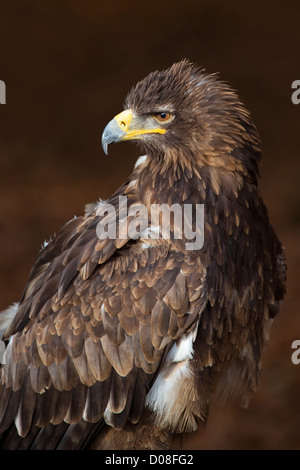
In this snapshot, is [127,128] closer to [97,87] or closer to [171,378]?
[171,378]

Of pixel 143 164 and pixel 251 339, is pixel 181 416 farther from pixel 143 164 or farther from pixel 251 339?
pixel 143 164

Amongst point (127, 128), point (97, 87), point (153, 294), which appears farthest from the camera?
point (97, 87)

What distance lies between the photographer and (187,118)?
3.21m

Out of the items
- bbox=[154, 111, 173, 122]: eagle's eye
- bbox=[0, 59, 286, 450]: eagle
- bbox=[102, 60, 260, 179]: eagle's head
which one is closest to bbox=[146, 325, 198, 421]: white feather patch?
bbox=[0, 59, 286, 450]: eagle

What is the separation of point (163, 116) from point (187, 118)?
10 cm

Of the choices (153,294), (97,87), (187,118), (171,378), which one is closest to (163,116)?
(187,118)

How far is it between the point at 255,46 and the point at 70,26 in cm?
Answer: 165

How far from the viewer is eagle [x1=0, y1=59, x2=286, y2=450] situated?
3199 millimetres

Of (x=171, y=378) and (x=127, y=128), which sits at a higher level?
(x=127, y=128)

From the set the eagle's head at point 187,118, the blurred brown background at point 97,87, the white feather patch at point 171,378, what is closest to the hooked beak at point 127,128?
the eagle's head at point 187,118

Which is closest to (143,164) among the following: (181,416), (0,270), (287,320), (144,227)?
(144,227)

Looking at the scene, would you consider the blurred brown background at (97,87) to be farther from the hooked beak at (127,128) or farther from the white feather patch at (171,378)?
the hooked beak at (127,128)

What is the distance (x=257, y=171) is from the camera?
336 centimetres

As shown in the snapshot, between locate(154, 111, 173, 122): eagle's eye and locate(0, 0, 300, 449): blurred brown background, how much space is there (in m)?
3.74
